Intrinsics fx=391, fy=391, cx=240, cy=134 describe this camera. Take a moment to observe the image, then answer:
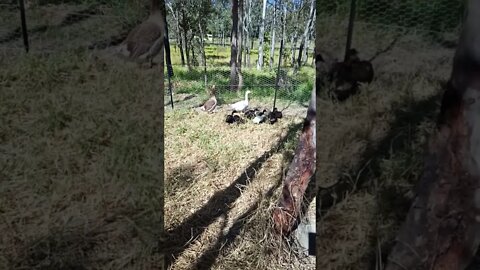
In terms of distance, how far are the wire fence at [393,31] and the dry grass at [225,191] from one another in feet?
3.17

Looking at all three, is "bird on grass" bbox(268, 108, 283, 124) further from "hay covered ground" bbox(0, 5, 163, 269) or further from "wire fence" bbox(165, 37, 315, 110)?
"hay covered ground" bbox(0, 5, 163, 269)

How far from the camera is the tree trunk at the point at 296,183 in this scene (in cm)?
159

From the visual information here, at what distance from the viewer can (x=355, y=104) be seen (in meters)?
Answer: 1.04

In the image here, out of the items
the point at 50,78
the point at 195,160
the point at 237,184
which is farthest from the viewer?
the point at 195,160

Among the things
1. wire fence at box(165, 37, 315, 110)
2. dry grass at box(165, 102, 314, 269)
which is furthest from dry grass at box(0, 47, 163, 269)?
wire fence at box(165, 37, 315, 110)

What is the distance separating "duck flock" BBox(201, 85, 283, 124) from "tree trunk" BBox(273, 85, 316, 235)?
87.6 inches

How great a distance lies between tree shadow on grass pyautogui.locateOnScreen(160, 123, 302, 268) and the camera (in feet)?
5.89

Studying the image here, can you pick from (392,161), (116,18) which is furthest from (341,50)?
(116,18)

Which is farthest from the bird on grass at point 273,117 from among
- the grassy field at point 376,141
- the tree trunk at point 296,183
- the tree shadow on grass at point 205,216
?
the grassy field at point 376,141

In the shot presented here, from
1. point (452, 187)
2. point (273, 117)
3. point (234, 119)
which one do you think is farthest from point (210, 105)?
point (452, 187)

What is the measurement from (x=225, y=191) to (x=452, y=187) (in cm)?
154

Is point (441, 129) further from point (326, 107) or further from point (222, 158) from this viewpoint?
point (222, 158)

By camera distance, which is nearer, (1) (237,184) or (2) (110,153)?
(2) (110,153)

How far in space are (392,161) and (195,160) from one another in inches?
77.2
